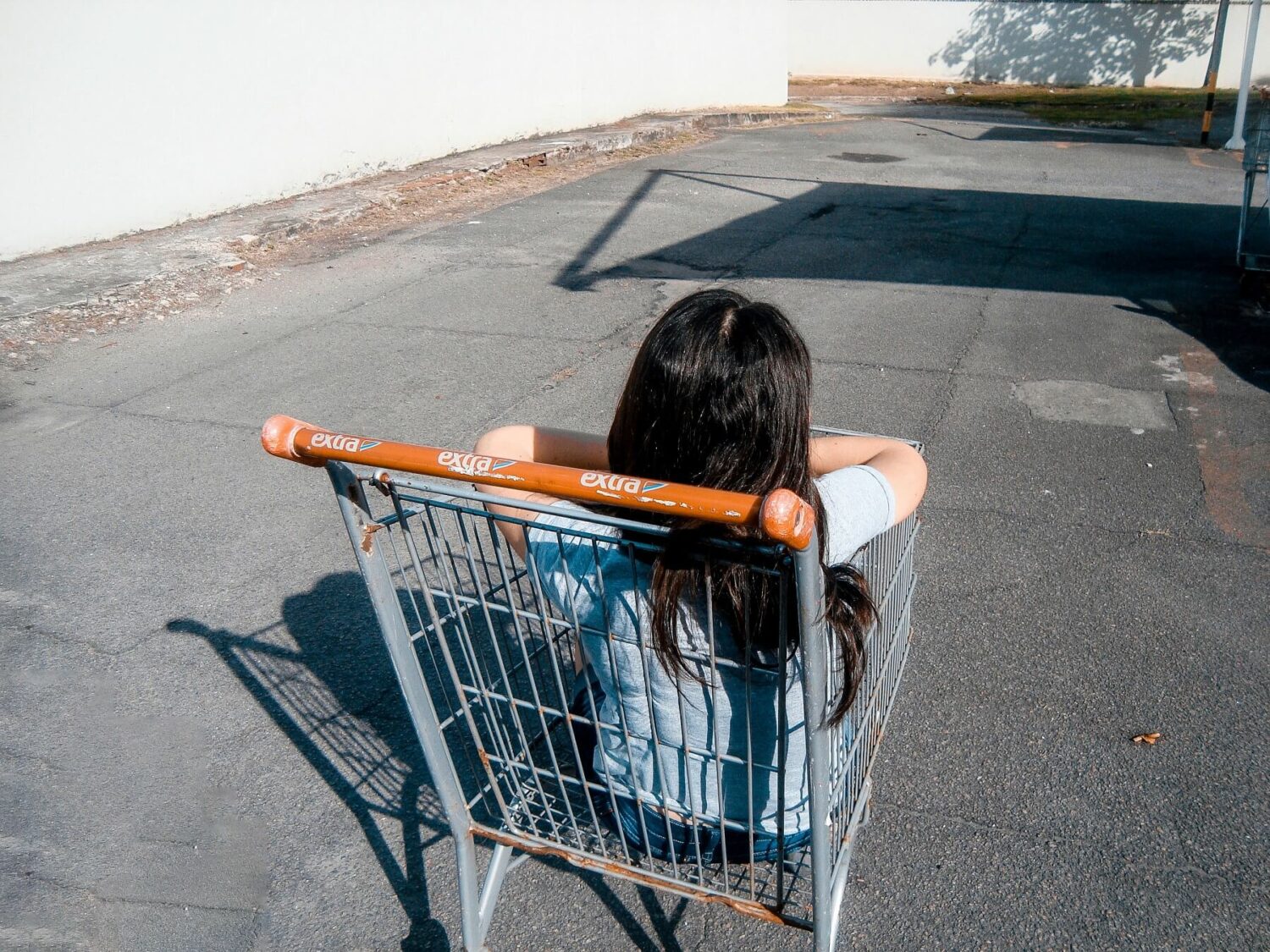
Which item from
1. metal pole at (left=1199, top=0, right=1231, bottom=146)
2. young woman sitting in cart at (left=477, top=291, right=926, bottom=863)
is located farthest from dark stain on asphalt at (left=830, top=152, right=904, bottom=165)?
young woman sitting in cart at (left=477, top=291, right=926, bottom=863)

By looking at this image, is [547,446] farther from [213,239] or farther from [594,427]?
[213,239]

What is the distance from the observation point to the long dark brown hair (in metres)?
1.70

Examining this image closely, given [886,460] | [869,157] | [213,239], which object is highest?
[886,460]

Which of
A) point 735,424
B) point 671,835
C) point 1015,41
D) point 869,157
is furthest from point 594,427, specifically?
point 1015,41

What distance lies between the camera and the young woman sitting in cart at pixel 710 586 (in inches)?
65.5

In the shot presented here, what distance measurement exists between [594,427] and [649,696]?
355cm

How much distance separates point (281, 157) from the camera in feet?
35.2

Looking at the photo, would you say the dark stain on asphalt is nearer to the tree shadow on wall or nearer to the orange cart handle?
the orange cart handle

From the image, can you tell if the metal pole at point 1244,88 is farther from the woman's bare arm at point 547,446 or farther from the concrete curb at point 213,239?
the woman's bare arm at point 547,446

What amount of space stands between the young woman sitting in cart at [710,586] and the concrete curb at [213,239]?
22.1ft

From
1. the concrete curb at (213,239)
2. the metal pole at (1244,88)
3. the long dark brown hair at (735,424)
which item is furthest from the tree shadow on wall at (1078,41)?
the long dark brown hair at (735,424)

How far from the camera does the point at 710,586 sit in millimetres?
1560

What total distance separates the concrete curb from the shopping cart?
21.1 feet

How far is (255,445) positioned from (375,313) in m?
2.40
